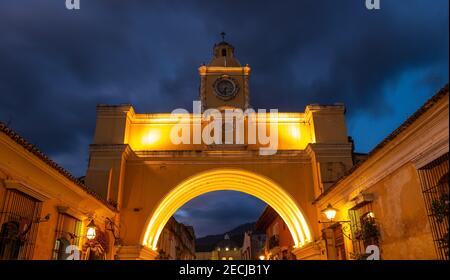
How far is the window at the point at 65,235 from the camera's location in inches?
360

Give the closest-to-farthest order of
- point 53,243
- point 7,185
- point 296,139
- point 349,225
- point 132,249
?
1. point 7,185
2. point 53,243
3. point 349,225
4. point 132,249
5. point 296,139

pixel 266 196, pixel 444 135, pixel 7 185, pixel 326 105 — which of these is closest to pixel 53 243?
pixel 7 185

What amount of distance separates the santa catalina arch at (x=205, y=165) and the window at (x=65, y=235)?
3.80 m

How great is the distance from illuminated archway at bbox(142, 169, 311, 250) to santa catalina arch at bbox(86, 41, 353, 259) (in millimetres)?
48

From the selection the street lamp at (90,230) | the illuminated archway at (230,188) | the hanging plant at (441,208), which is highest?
the illuminated archway at (230,188)

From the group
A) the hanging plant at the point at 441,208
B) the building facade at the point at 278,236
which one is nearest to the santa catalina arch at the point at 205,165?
the building facade at the point at 278,236

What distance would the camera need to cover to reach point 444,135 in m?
5.66

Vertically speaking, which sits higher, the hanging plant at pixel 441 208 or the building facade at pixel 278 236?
the building facade at pixel 278 236

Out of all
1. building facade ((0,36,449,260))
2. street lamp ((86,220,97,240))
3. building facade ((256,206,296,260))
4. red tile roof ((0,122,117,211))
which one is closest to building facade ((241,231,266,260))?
building facade ((256,206,296,260))

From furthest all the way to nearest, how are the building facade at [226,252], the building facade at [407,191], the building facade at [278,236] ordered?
the building facade at [226,252]
the building facade at [278,236]
the building facade at [407,191]

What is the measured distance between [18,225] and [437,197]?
8.43 metres

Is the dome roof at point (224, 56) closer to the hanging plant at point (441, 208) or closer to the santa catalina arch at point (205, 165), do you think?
the santa catalina arch at point (205, 165)

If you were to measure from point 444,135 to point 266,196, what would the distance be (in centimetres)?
1183

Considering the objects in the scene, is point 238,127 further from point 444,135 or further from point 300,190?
point 444,135
